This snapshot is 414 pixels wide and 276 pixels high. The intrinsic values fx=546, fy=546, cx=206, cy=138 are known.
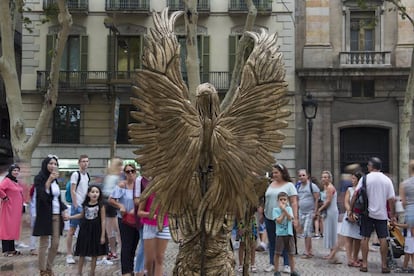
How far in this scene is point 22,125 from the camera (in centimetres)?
1474

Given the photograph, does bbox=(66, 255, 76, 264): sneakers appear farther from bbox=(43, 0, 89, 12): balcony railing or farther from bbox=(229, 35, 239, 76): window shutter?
bbox=(43, 0, 89, 12): balcony railing

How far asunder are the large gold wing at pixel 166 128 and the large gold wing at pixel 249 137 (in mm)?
192

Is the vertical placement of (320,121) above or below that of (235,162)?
above

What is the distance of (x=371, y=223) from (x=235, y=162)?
205 inches

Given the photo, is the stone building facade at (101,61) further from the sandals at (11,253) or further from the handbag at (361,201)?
the handbag at (361,201)

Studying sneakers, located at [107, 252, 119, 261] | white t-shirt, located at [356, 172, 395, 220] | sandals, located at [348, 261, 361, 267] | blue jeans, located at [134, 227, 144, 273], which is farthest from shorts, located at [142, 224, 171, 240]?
sandals, located at [348, 261, 361, 267]

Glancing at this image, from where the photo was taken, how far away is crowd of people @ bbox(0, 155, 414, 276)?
7.01 m

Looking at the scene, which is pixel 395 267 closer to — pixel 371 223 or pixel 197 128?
pixel 371 223

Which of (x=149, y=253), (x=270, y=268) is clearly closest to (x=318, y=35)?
(x=270, y=268)

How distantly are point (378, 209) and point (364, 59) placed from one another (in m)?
15.6

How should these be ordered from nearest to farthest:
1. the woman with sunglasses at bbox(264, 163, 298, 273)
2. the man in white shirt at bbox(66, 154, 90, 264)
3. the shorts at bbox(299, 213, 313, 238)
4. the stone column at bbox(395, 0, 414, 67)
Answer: the woman with sunglasses at bbox(264, 163, 298, 273) < the man in white shirt at bbox(66, 154, 90, 264) < the shorts at bbox(299, 213, 313, 238) < the stone column at bbox(395, 0, 414, 67)

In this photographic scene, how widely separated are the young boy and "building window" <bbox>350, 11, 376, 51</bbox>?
55.9ft

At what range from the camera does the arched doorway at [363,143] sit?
23297 millimetres

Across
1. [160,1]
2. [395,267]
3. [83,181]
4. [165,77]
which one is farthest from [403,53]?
[165,77]
